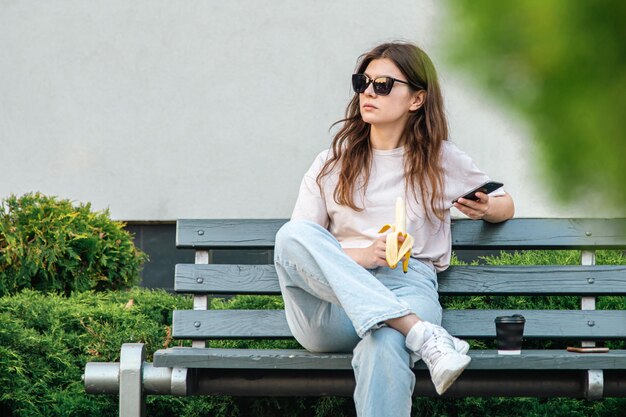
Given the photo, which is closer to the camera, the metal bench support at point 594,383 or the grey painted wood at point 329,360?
the grey painted wood at point 329,360

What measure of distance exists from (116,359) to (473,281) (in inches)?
56.8

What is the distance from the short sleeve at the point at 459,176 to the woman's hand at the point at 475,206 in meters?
0.08

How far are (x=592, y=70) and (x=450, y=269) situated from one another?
2.87 meters

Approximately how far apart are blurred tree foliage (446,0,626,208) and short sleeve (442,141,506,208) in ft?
8.94

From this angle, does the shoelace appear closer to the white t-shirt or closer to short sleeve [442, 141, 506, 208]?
the white t-shirt

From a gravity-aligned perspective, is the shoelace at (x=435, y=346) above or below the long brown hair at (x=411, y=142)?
below

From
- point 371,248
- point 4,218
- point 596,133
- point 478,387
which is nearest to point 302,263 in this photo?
point 371,248


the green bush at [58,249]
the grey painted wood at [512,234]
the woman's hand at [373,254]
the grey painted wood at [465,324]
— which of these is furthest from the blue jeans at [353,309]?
the green bush at [58,249]

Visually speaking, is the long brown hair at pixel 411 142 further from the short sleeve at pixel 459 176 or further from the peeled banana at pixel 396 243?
the peeled banana at pixel 396 243

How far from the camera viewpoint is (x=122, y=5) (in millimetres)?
7711

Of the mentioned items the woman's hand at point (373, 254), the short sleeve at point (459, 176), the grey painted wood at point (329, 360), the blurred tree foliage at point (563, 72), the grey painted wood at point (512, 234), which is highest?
the short sleeve at point (459, 176)

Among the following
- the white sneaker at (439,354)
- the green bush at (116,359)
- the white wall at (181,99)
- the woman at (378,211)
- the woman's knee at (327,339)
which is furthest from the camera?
the white wall at (181,99)

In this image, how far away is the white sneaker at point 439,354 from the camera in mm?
2443

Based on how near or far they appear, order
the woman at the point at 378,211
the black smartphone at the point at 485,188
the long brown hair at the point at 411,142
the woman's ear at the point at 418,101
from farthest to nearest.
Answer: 1. the woman's ear at the point at 418,101
2. the long brown hair at the point at 411,142
3. the black smartphone at the point at 485,188
4. the woman at the point at 378,211
